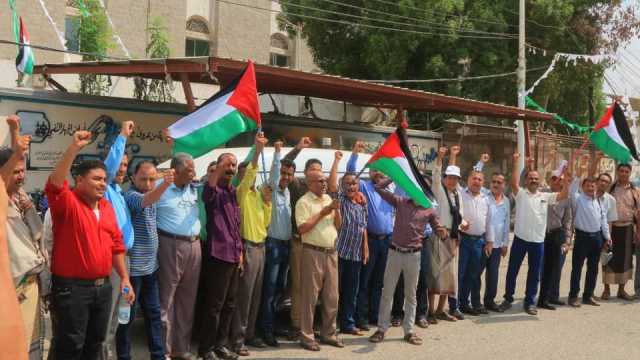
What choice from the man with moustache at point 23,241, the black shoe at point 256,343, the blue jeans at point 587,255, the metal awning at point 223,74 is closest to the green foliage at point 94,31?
the metal awning at point 223,74

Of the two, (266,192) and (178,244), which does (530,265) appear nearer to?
(266,192)

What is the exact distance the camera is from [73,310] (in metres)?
4.38

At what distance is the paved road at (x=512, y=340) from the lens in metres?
6.48

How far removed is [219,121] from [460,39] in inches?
616

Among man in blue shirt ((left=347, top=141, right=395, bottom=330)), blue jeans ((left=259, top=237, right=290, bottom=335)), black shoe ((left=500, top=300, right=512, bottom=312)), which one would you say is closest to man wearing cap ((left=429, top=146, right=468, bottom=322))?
man in blue shirt ((left=347, top=141, right=395, bottom=330))

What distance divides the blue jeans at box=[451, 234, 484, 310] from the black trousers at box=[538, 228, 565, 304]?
108 centimetres

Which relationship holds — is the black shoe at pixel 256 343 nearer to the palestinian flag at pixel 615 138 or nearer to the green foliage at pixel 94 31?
the palestinian flag at pixel 615 138

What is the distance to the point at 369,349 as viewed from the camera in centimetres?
663

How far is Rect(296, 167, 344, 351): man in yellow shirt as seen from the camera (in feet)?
21.4

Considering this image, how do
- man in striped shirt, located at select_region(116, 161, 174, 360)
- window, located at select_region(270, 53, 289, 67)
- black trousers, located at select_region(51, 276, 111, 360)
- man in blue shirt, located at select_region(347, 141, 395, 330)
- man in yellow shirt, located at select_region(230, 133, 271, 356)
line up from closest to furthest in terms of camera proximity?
black trousers, located at select_region(51, 276, 111, 360) → man in striped shirt, located at select_region(116, 161, 174, 360) → man in yellow shirt, located at select_region(230, 133, 271, 356) → man in blue shirt, located at select_region(347, 141, 395, 330) → window, located at select_region(270, 53, 289, 67)

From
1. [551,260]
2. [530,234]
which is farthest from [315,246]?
[551,260]

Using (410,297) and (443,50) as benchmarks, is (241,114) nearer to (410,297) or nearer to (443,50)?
(410,297)

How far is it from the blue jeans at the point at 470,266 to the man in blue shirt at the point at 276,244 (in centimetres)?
257

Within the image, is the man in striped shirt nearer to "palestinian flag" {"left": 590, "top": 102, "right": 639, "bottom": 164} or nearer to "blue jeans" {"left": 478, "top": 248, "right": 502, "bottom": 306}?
"blue jeans" {"left": 478, "top": 248, "right": 502, "bottom": 306}
